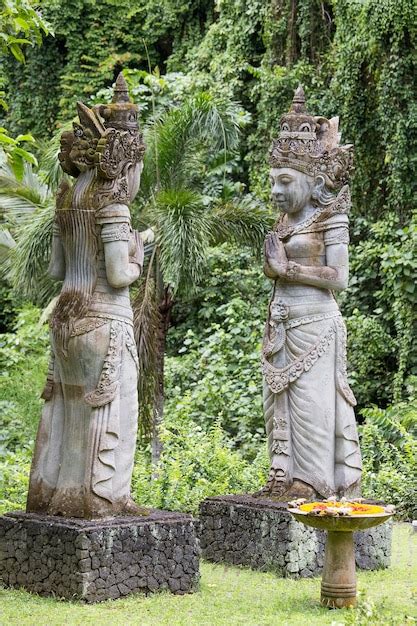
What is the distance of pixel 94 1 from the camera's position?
78.6 ft

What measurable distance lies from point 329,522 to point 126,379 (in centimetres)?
187

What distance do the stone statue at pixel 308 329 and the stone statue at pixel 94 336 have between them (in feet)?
4.85

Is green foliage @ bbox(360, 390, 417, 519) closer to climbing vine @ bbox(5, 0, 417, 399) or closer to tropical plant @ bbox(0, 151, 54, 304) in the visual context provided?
climbing vine @ bbox(5, 0, 417, 399)

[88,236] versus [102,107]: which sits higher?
[102,107]

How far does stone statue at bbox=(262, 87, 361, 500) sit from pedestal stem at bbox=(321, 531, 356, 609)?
1.61m

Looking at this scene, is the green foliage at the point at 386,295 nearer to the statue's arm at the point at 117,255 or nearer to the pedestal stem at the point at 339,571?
the statue's arm at the point at 117,255

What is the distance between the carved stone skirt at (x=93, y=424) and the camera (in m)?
8.40

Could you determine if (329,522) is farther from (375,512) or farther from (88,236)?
(88,236)

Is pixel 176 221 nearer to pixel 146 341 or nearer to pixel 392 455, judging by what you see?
pixel 146 341

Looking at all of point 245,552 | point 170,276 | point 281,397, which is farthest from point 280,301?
point 170,276

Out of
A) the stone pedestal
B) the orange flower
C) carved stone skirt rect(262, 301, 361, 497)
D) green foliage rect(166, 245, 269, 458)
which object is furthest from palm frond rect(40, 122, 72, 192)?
the orange flower

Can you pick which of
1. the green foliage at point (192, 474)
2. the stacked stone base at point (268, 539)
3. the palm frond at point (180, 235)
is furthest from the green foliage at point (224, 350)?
the stacked stone base at point (268, 539)

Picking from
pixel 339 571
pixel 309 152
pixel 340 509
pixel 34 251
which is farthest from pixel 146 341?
pixel 340 509

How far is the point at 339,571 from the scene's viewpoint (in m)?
7.83
